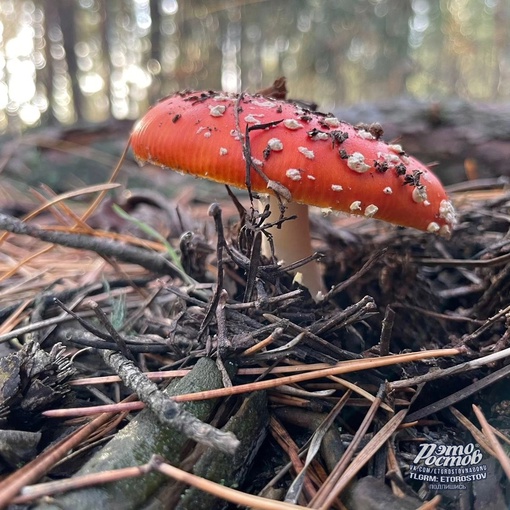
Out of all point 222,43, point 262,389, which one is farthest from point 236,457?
point 222,43

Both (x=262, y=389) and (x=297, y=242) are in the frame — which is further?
(x=297, y=242)

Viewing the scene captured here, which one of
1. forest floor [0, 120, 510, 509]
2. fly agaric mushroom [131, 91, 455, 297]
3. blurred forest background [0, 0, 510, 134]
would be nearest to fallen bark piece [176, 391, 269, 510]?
forest floor [0, 120, 510, 509]

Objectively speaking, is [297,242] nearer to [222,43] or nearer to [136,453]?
[136,453]

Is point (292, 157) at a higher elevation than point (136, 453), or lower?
higher

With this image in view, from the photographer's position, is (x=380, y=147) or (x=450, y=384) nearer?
(x=450, y=384)

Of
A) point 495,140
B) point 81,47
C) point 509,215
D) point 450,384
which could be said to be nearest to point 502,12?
point 81,47

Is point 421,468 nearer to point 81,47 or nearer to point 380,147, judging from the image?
point 380,147

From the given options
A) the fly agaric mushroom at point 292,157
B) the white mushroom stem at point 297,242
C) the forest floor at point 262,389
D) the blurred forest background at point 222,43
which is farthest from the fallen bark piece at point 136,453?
the blurred forest background at point 222,43

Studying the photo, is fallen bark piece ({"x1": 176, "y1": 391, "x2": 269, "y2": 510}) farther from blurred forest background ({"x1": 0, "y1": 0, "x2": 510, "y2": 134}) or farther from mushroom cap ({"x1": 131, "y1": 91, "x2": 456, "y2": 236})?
blurred forest background ({"x1": 0, "y1": 0, "x2": 510, "y2": 134})
